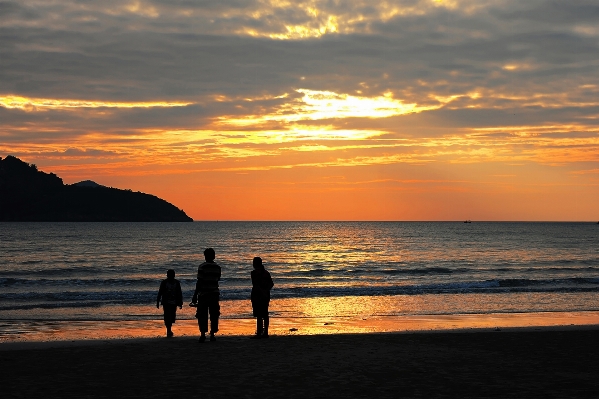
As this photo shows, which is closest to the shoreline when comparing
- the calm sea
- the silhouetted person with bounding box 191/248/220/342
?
the calm sea

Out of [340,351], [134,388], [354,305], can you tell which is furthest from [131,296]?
[134,388]

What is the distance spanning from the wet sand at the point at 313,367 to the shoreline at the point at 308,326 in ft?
6.58

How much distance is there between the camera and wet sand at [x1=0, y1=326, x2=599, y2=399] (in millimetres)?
10141

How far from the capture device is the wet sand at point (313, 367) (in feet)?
33.3

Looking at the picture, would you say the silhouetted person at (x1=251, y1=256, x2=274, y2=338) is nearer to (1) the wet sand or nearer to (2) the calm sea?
(1) the wet sand

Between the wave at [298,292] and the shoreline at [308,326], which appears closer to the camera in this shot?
the shoreline at [308,326]

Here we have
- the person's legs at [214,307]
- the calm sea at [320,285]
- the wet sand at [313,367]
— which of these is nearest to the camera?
the wet sand at [313,367]

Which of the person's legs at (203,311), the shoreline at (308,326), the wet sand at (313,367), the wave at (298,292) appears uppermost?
the person's legs at (203,311)

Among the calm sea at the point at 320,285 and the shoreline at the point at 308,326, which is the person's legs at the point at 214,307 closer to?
the shoreline at the point at 308,326

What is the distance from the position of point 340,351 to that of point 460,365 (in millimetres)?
2870

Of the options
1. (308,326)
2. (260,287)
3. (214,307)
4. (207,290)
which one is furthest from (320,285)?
(207,290)

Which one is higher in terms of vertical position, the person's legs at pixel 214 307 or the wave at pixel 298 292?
the person's legs at pixel 214 307

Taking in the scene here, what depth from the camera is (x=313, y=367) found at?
482 inches

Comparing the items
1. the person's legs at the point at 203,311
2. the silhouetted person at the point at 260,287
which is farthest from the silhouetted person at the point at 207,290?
the silhouetted person at the point at 260,287
